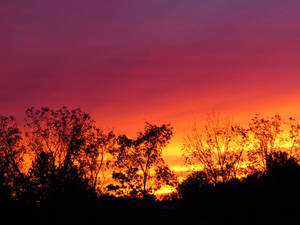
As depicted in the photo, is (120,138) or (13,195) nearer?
(13,195)

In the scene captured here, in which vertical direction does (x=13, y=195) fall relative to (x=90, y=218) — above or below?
above

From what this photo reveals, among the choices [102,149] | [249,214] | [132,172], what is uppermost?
[102,149]

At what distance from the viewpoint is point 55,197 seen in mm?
44406

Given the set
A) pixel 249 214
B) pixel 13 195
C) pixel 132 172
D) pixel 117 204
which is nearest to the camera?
pixel 249 214

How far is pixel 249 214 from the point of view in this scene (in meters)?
37.0

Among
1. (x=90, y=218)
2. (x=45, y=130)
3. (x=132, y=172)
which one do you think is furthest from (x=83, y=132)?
(x=90, y=218)

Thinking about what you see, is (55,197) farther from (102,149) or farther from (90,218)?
(102,149)

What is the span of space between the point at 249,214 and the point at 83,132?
2588cm

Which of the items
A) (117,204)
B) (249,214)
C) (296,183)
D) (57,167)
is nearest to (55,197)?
(57,167)

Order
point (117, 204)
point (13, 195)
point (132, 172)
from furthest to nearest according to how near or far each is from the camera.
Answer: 1. point (132, 172)
2. point (13, 195)
3. point (117, 204)

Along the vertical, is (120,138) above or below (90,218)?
above

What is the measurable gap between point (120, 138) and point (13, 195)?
17.7 meters

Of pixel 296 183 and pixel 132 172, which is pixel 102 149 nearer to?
pixel 132 172

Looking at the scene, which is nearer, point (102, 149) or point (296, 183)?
point (296, 183)
